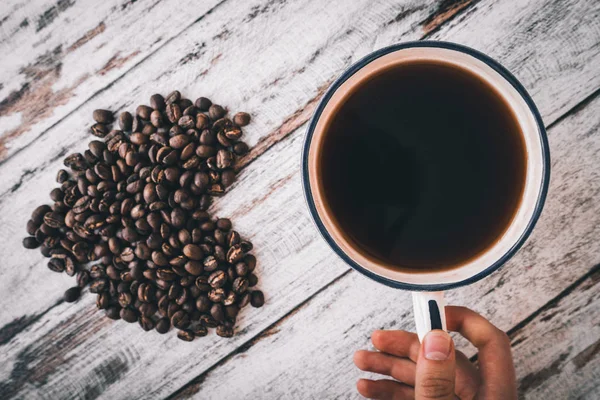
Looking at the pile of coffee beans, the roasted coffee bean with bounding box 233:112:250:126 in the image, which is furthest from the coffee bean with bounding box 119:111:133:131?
the roasted coffee bean with bounding box 233:112:250:126

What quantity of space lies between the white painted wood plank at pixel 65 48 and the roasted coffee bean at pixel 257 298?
0.62 m

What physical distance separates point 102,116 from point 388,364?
872 millimetres

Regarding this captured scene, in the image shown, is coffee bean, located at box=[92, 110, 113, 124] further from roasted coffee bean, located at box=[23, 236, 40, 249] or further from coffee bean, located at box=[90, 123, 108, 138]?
roasted coffee bean, located at box=[23, 236, 40, 249]

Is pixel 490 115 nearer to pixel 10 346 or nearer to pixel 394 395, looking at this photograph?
pixel 394 395

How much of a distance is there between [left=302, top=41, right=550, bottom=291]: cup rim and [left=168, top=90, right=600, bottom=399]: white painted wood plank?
1.14ft

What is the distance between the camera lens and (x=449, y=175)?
0.71 m

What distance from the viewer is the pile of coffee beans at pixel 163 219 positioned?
970mm

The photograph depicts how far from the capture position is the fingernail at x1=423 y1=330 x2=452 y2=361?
597mm

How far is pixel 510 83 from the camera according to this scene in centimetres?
64

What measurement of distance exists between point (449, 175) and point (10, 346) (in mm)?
1121

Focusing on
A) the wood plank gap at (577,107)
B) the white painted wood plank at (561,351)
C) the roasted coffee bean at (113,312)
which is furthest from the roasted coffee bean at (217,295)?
the wood plank gap at (577,107)

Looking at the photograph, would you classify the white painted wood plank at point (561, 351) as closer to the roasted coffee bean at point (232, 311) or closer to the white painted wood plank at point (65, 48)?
the roasted coffee bean at point (232, 311)

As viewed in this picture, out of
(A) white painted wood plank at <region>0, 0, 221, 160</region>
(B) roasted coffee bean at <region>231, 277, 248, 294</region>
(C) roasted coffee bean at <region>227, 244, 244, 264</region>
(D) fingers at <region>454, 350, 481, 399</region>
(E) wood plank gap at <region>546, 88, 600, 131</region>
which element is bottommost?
(D) fingers at <region>454, 350, 481, 399</region>

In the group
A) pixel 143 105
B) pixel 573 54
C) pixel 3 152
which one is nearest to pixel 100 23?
pixel 143 105
